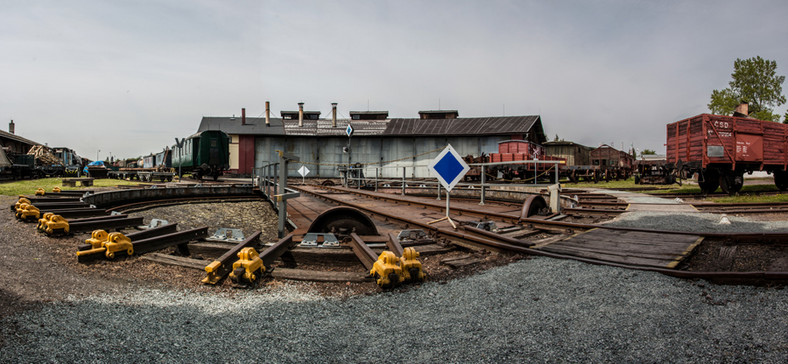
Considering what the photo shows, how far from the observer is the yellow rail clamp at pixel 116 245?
399 cm

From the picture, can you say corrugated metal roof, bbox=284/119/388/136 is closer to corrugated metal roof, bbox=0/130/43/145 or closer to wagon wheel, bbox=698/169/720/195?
corrugated metal roof, bbox=0/130/43/145

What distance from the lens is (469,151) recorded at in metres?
33.9

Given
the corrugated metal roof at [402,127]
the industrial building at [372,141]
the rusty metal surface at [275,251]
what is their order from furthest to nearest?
the industrial building at [372,141] < the corrugated metal roof at [402,127] < the rusty metal surface at [275,251]

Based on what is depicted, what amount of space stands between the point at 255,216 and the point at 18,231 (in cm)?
797

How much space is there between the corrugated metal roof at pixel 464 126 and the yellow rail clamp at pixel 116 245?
3079 centimetres

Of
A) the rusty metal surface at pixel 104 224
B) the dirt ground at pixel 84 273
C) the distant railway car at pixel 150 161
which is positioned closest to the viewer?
the dirt ground at pixel 84 273

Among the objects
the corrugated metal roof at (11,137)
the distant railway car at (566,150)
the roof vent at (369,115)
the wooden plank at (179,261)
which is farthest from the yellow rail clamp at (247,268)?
the distant railway car at (566,150)

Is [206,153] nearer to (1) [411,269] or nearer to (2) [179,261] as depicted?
(2) [179,261]

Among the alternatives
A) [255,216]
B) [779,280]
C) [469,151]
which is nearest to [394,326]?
[779,280]

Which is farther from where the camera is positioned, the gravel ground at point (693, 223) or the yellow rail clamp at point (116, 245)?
the gravel ground at point (693, 223)

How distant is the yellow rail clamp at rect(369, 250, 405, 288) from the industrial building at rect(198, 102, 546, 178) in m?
29.7

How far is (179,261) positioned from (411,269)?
98.5 inches

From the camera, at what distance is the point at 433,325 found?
2.57 metres

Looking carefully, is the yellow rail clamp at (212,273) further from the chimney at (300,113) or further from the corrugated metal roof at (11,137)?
the corrugated metal roof at (11,137)
